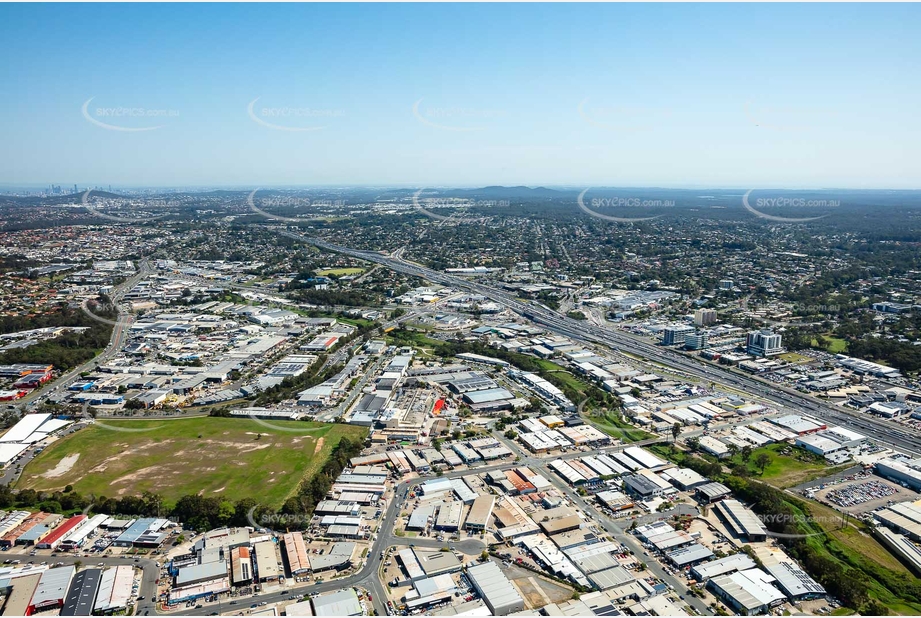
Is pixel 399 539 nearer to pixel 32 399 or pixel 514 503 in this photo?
pixel 514 503

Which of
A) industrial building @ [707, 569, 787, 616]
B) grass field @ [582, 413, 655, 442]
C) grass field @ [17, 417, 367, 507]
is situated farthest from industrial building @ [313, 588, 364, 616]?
grass field @ [582, 413, 655, 442]

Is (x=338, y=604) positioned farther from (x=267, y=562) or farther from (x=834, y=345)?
(x=834, y=345)

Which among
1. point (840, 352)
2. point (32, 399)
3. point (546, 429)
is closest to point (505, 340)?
point (546, 429)

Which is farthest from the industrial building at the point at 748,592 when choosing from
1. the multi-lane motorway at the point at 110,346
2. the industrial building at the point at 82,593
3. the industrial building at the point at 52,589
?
the multi-lane motorway at the point at 110,346

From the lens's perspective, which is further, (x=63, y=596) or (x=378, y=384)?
(x=378, y=384)

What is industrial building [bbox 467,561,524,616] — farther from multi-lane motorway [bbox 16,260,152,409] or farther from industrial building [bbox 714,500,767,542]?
multi-lane motorway [bbox 16,260,152,409]
